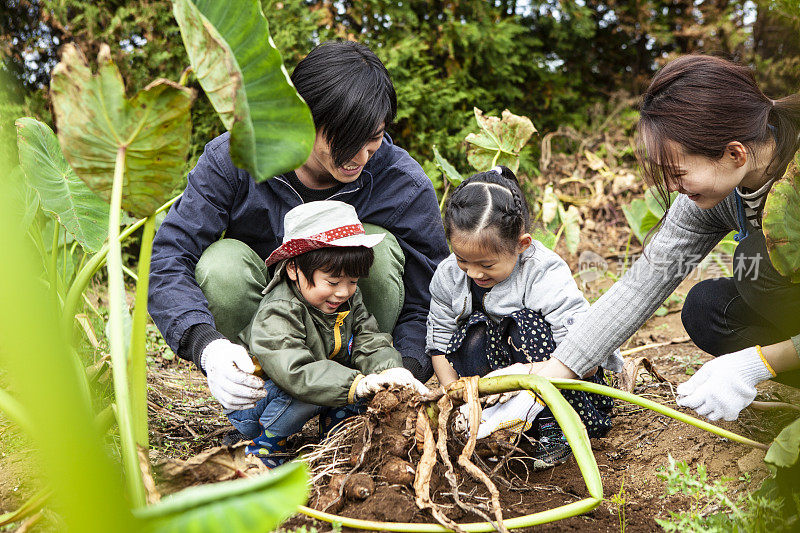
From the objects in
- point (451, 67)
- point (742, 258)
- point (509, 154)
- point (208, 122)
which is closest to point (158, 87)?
point (742, 258)

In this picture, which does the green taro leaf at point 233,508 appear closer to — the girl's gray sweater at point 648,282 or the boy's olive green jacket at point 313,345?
the boy's olive green jacket at point 313,345

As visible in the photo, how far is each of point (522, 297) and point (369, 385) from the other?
500 millimetres

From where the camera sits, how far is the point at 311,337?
163cm

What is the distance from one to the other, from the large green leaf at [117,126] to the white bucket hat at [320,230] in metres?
0.45

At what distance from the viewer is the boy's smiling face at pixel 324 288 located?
5.21 ft

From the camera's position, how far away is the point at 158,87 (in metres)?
1.03

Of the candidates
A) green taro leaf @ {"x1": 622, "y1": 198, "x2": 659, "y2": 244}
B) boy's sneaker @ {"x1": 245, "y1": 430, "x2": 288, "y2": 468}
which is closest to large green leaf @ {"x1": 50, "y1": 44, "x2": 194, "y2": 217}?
boy's sneaker @ {"x1": 245, "y1": 430, "x2": 288, "y2": 468}

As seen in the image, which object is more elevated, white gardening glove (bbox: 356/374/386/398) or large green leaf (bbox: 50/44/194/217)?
large green leaf (bbox: 50/44/194/217)

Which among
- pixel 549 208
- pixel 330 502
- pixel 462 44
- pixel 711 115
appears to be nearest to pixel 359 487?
pixel 330 502

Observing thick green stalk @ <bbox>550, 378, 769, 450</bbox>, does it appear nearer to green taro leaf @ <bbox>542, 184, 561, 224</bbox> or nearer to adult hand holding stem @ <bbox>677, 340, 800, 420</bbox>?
adult hand holding stem @ <bbox>677, 340, 800, 420</bbox>

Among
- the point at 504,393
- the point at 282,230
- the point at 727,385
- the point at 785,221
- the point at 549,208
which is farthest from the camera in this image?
the point at 549,208

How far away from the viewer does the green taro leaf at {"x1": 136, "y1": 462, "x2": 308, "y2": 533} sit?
67 cm

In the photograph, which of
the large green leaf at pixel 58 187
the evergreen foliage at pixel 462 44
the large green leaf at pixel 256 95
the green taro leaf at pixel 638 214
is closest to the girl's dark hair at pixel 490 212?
the large green leaf at pixel 256 95

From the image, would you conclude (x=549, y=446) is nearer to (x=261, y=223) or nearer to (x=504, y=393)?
(x=504, y=393)
